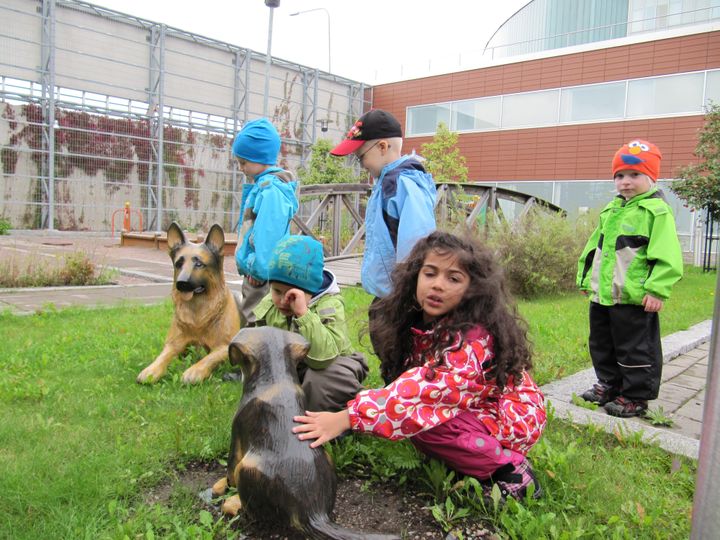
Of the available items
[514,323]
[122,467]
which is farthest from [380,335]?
[122,467]

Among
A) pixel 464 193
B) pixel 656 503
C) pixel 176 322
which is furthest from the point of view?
pixel 464 193

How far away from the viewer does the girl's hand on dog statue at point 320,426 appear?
6.09ft

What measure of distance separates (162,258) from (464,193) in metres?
6.87

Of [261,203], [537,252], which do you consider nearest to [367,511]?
[261,203]

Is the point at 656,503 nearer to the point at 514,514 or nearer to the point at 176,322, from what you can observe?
the point at 514,514

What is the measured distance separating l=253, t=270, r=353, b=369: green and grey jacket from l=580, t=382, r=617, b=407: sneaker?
69.5 inches

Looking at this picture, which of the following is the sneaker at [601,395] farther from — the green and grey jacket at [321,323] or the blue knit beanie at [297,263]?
the blue knit beanie at [297,263]

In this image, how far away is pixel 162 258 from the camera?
12656mm

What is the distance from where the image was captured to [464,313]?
2.19 m

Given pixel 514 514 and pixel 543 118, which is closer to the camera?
pixel 514 514

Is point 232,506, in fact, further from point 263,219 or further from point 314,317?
point 263,219

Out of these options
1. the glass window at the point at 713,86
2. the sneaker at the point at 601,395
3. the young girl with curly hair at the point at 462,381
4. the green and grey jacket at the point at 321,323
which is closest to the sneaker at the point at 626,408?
the sneaker at the point at 601,395

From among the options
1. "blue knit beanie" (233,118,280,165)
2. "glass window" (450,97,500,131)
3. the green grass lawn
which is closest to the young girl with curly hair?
the green grass lawn

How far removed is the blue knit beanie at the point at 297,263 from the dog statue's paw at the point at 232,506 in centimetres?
89
